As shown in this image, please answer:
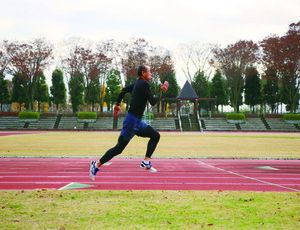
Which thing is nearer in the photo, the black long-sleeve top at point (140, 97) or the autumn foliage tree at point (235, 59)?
the black long-sleeve top at point (140, 97)

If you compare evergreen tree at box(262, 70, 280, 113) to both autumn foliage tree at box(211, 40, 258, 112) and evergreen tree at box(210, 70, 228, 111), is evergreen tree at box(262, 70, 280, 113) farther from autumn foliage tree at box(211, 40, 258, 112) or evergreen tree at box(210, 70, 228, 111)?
autumn foliage tree at box(211, 40, 258, 112)

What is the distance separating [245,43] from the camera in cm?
5703

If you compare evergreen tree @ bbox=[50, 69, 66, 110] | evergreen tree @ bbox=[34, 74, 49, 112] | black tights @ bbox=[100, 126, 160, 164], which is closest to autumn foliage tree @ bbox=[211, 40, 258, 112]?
→ evergreen tree @ bbox=[50, 69, 66, 110]

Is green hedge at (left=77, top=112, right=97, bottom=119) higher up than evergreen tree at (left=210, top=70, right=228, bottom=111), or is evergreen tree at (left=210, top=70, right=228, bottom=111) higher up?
evergreen tree at (left=210, top=70, right=228, bottom=111)

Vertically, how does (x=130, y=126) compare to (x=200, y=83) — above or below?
below

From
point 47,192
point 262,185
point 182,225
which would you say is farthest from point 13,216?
point 262,185

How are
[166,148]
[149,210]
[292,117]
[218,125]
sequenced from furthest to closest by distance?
[292,117]
[218,125]
[166,148]
[149,210]

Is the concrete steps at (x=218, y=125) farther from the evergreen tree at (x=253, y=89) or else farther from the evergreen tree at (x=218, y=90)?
the evergreen tree at (x=218, y=90)

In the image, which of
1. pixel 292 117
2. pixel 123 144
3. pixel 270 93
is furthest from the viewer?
pixel 270 93

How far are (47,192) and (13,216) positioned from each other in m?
1.52

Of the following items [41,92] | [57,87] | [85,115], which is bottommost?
[85,115]

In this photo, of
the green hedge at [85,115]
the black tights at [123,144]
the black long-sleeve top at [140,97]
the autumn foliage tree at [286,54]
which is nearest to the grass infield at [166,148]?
the black tights at [123,144]

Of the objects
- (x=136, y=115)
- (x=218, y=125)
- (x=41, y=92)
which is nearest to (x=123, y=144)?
(x=136, y=115)

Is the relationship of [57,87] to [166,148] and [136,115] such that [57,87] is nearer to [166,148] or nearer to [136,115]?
[166,148]
